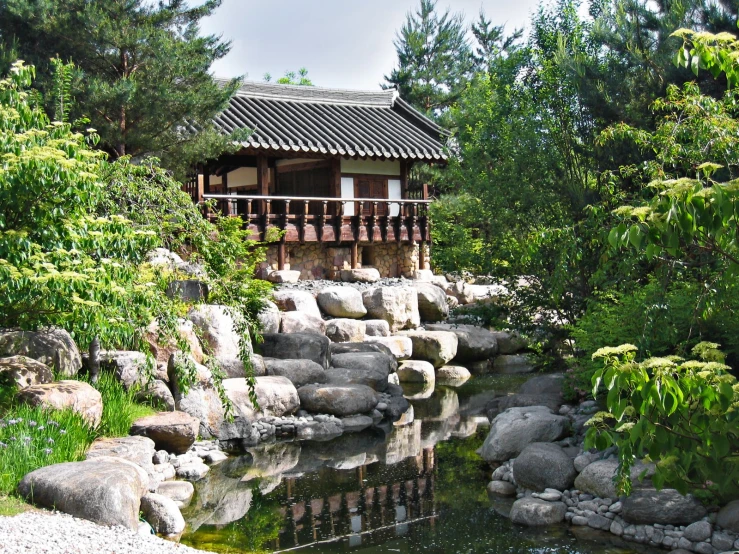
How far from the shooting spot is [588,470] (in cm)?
852

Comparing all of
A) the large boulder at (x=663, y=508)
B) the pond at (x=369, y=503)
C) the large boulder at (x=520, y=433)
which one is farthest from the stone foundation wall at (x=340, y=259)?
the large boulder at (x=663, y=508)

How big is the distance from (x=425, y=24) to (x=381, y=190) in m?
15.0

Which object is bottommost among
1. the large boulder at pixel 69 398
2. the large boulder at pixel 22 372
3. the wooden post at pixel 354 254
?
the large boulder at pixel 69 398

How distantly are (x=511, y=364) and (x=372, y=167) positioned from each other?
26.9 feet

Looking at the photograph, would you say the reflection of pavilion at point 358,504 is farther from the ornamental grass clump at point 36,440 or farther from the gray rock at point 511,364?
the gray rock at point 511,364

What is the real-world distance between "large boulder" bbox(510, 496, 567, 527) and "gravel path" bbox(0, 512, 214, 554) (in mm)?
3467

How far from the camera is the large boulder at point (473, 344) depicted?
18.2 m

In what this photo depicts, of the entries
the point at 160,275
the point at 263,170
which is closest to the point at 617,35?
the point at 160,275

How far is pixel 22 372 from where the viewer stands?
30.3 ft

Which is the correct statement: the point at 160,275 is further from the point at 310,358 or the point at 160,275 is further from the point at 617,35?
the point at 617,35

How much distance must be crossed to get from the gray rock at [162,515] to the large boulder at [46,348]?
10.1ft

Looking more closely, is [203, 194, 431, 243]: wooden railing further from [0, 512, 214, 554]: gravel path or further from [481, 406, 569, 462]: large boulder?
[0, 512, 214, 554]: gravel path

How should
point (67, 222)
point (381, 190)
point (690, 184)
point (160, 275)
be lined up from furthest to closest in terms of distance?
point (381, 190) < point (160, 275) < point (67, 222) < point (690, 184)

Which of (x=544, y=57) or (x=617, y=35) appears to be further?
(x=544, y=57)
